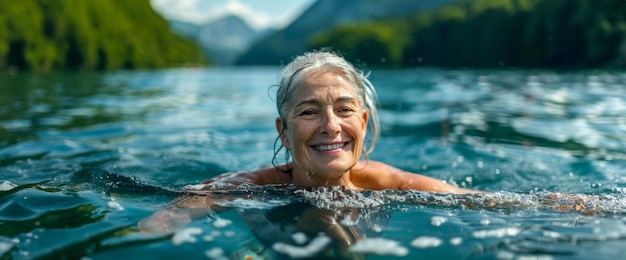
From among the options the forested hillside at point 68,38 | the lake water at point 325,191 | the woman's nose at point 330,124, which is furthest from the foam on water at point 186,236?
the forested hillside at point 68,38

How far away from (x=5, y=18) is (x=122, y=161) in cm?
6923

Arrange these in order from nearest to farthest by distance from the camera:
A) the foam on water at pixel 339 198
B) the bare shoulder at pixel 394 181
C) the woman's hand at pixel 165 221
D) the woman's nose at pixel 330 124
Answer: the woman's hand at pixel 165 221 → the woman's nose at pixel 330 124 → the foam on water at pixel 339 198 → the bare shoulder at pixel 394 181

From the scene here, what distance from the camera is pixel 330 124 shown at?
13.0 feet

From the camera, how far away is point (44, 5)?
79.2 meters

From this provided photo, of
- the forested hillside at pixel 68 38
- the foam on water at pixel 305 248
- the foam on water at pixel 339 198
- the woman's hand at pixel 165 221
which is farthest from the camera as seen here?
the forested hillside at pixel 68 38

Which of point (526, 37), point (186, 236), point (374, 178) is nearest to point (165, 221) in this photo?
point (186, 236)

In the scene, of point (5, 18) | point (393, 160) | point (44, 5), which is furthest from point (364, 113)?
point (44, 5)

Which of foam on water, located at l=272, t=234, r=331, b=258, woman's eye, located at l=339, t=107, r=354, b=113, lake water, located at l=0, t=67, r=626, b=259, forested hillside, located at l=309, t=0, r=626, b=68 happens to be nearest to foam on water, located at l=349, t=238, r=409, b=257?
lake water, located at l=0, t=67, r=626, b=259

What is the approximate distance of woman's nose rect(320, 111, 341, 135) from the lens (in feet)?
13.0

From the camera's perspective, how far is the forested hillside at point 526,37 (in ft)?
120

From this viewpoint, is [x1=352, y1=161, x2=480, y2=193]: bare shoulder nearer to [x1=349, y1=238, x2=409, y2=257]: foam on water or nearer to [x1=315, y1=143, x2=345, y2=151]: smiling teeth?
[x1=315, y1=143, x2=345, y2=151]: smiling teeth

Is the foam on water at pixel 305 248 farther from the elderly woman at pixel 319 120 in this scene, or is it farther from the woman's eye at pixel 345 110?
the woman's eye at pixel 345 110

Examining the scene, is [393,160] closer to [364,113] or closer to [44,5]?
[364,113]

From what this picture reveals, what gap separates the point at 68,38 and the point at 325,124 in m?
82.8
